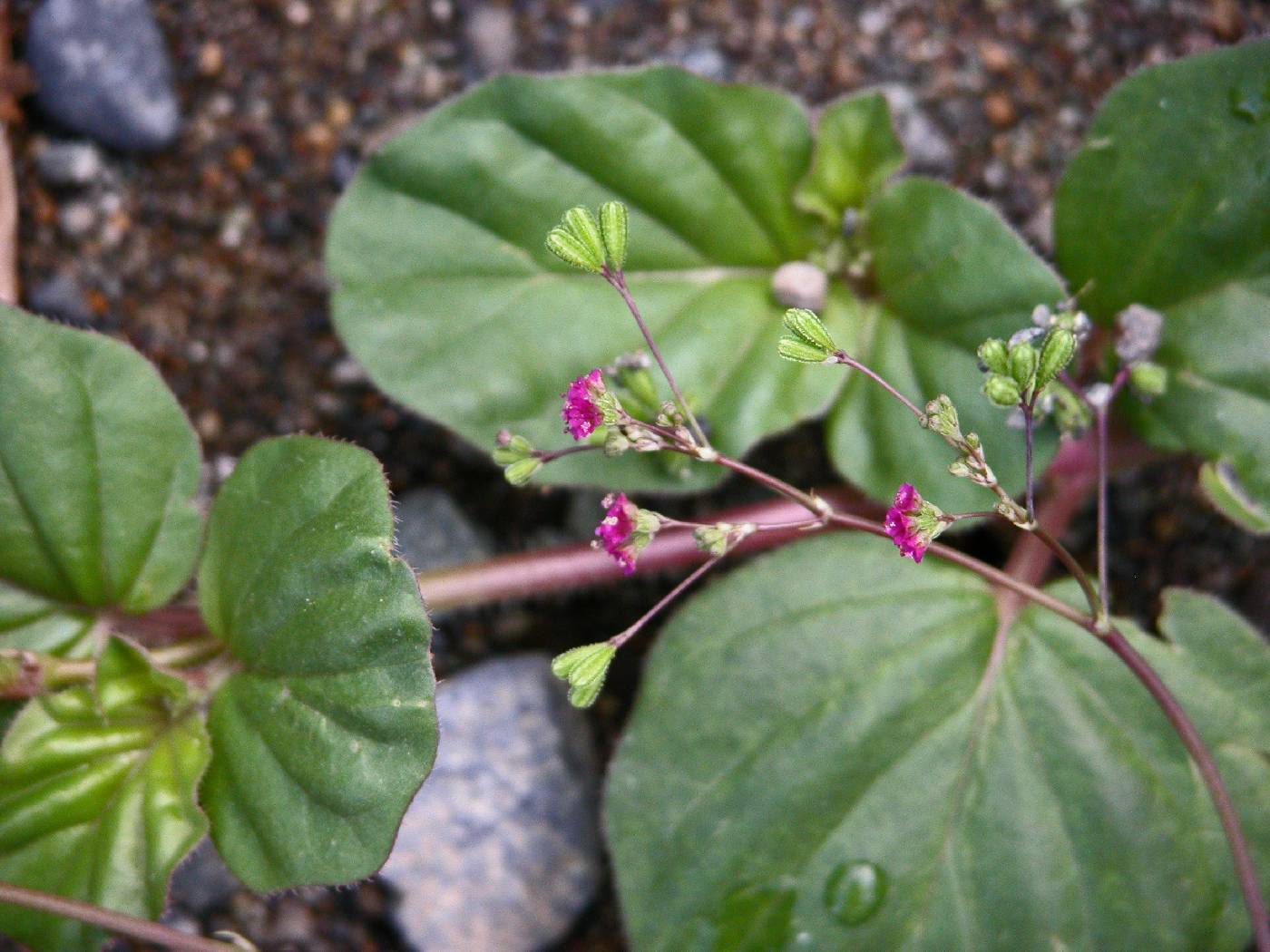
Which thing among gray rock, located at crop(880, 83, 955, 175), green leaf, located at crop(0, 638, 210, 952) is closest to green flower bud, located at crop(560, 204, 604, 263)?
green leaf, located at crop(0, 638, 210, 952)

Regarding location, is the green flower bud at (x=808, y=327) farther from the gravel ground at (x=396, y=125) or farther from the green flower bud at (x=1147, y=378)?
the gravel ground at (x=396, y=125)

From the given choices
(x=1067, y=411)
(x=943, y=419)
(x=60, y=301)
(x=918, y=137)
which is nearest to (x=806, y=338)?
(x=943, y=419)

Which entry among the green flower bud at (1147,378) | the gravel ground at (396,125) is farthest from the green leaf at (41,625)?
the green flower bud at (1147,378)

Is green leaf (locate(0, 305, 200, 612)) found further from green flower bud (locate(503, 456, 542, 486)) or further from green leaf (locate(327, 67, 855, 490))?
green flower bud (locate(503, 456, 542, 486))

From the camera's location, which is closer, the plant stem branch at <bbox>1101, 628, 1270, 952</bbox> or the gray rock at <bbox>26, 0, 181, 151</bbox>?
the plant stem branch at <bbox>1101, 628, 1270, 952</bbox>

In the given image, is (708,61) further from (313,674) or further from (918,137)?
(313,674)

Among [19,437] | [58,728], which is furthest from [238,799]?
[19,437]
